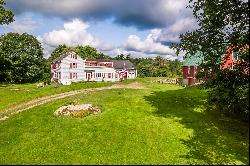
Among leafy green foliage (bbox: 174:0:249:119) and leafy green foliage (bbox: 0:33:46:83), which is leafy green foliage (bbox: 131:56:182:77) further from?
leafy green foliage (bbox: 174:0:249:119)

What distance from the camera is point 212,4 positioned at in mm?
29656

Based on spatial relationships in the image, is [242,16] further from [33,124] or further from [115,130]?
[33,124]

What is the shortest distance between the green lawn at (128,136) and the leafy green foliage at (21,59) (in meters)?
52.0

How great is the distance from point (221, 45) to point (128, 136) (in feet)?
36.5

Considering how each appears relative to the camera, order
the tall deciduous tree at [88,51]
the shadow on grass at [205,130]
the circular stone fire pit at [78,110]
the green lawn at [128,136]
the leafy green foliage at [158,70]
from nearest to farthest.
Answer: the green lawn at [128,136]
the shadow on grass at [205,130]
the circular stone fire pit at [78,110]
the leafy green foliage at [158,70]
the tall deciduous tree at [88,51]

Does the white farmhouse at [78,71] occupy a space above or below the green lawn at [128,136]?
above

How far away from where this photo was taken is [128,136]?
29828 millimetres

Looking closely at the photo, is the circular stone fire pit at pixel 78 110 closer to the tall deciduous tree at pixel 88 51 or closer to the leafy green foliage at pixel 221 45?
the leafy green foliage at pixel 221 45

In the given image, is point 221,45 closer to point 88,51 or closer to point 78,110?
point 78,110

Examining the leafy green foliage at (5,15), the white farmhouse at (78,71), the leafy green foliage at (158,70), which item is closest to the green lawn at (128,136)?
the leafy green foliage at (5,15)

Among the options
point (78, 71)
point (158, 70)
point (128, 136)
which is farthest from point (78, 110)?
point (158, 70)

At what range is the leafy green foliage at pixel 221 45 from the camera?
2825 cm

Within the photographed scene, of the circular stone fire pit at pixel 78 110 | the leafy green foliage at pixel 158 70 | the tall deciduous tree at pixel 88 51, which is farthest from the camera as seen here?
the tall deciduous tree at pixel 88 51

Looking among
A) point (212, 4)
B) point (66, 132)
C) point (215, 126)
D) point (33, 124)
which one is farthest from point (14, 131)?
point (212, 4)
